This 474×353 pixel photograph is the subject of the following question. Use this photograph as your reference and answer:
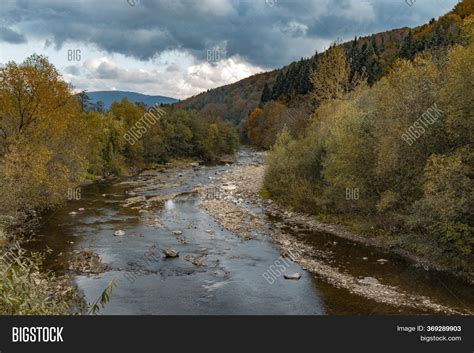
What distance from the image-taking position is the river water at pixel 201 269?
18.4 meters

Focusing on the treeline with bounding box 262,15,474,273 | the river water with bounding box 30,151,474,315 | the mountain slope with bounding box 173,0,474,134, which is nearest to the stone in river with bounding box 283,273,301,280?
the river water with bounding box 30,151,474,315

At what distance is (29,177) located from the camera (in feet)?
102

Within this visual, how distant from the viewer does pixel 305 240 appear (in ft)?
95.0

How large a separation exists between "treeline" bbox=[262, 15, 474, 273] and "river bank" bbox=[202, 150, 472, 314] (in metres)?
1.29

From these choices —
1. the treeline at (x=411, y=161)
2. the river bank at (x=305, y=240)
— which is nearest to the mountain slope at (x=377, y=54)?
the river bank at (x=305, y=240)

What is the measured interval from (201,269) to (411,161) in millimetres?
13445

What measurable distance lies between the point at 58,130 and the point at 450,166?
29.8 meters

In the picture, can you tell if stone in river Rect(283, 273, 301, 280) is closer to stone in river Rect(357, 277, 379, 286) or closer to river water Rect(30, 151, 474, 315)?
river water Rect(30, 151, 474, 315)

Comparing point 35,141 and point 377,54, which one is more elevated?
point 377,54

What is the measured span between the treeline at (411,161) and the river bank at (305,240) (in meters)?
1.29

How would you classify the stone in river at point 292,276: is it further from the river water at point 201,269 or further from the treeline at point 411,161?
the treeline at point 411,161

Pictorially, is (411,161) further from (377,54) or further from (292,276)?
(377,54)

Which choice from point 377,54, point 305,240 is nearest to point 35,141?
point 305,240

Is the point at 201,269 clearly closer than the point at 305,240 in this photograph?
Yes
